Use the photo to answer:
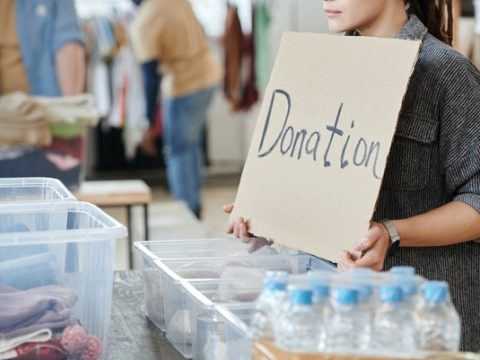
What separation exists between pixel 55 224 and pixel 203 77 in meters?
4.82

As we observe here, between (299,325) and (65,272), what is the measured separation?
56 centimetres

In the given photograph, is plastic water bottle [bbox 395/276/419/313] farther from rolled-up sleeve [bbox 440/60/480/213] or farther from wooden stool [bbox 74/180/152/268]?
wooden stool [bbox 74/180/152/268]

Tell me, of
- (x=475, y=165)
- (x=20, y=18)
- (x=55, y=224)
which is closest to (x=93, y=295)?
(x=55, y=224)

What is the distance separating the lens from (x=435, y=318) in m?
1.25

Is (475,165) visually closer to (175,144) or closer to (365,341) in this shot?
(365,341)

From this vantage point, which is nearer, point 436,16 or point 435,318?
point 435,318

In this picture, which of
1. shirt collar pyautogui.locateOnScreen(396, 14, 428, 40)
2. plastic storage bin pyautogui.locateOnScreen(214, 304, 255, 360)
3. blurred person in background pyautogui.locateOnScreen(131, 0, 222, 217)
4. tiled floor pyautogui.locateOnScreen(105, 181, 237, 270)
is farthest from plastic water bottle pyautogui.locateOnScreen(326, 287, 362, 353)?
blurred person in background pyautogui.locateOnScreen(131, 0, 222, 217)

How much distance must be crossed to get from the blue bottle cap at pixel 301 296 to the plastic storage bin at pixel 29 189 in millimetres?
1233

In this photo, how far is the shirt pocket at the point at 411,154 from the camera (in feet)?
6.56

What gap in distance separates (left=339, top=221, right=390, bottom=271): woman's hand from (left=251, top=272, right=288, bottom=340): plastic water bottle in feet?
1.53

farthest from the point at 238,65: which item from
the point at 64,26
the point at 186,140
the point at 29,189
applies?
the point at 29,189

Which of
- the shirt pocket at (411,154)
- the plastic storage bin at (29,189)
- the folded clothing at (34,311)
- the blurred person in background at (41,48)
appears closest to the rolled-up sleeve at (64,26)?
the blurred person in background at (41,48)

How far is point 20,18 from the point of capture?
15.1 feet

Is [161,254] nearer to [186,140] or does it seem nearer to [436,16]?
[436,16]
